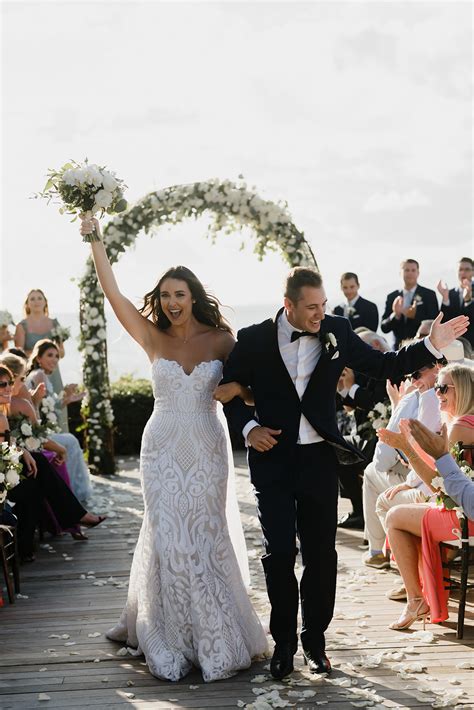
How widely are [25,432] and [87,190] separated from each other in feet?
9.84

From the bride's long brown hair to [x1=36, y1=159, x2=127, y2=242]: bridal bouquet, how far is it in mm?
435

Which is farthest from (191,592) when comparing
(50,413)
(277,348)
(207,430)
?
(50,413)

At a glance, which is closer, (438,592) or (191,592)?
(191,592)

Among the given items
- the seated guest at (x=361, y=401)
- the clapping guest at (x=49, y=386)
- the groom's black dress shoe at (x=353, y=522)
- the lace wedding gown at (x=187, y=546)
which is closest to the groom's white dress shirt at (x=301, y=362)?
the lace wedding gown at (x=187, y=546)

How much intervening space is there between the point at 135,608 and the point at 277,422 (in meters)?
1.37

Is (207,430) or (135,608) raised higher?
(207,430)

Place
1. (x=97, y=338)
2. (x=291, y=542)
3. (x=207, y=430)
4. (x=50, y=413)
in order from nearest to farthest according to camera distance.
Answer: (x=291, y=542) < (x=207, y=430) < (x=50, y=413) < (x=97, y=338)

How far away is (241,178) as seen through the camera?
11867mm

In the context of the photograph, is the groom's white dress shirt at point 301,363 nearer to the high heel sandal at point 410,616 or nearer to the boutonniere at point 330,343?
the boutonniere at point 330,343

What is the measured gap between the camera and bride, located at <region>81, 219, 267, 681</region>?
458cm

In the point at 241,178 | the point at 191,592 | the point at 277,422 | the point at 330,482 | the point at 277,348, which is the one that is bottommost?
the point at 191,592

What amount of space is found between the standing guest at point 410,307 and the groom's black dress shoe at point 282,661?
22.4 feet

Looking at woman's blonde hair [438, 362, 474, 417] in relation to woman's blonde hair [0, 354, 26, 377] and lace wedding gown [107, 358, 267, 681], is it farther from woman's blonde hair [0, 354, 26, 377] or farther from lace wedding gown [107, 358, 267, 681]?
woman's blonde hair [0, 354, 26, 377]

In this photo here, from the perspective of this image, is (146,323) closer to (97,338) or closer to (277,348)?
(277,348)
